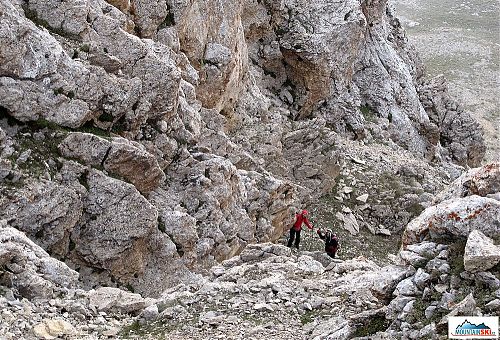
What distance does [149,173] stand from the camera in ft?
67.9

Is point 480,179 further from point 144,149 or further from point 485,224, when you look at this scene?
point 144,149

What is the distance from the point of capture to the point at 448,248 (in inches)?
429

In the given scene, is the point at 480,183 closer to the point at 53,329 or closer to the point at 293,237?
the point at 53,329

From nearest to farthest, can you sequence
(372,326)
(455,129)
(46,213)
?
(372,326) < (46,213) < (455,129)

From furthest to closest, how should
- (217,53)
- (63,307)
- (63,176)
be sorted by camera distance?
1. (217,53)
2. (63,176)
3. (63,307)

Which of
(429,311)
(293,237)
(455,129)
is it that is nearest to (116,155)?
(293,237)

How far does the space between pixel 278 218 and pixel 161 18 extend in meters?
12.4

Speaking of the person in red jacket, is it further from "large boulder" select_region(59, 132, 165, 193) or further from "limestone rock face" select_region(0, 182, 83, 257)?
"limestone rock face" select_region(0, 182, 83, 257)

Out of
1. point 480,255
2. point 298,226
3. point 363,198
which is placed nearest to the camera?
point 480,255

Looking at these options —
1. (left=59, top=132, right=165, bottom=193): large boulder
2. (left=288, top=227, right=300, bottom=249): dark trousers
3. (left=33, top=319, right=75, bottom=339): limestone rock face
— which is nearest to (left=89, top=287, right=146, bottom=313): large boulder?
(left=33, top=319, right=75, bottom=339): limestone rock face

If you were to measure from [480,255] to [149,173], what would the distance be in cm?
1382

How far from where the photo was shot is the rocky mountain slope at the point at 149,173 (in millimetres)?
14719

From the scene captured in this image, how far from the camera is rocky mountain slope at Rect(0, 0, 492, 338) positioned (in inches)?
579

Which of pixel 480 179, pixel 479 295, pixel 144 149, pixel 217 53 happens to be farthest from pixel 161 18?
pixel 479 295
